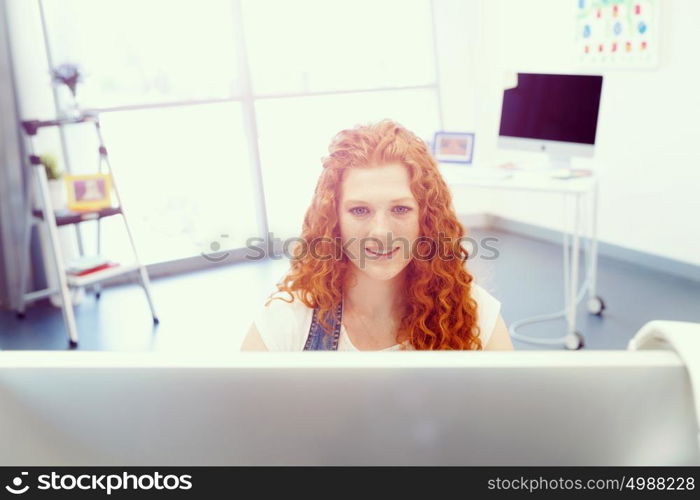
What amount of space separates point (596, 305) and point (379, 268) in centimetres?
282

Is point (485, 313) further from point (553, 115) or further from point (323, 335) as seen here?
point (553, 115)

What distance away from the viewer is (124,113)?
4.60 meters

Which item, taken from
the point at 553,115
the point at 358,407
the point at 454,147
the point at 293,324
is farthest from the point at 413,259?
the point at 454,147

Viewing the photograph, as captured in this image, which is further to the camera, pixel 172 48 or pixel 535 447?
pixel 172 48

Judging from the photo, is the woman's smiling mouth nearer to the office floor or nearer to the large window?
the office floor

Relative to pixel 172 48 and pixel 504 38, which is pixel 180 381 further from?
pixel 504 38

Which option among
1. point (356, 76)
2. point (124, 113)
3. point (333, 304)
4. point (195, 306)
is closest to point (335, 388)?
point (333, 304)

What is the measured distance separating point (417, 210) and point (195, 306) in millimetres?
3010

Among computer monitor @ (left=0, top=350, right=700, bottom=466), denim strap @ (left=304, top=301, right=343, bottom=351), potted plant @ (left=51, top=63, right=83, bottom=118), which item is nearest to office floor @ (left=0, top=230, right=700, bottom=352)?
potted plant @ (left=51, top=63, right=83, bottom=118)

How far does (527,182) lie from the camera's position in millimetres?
3451

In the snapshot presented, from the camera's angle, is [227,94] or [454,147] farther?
[227,94]

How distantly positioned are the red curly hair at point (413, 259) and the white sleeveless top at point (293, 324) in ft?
0.05

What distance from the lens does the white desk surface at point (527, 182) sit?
329 cm

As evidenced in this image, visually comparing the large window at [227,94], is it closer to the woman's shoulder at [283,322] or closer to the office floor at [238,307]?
the office floor at [238,307]
